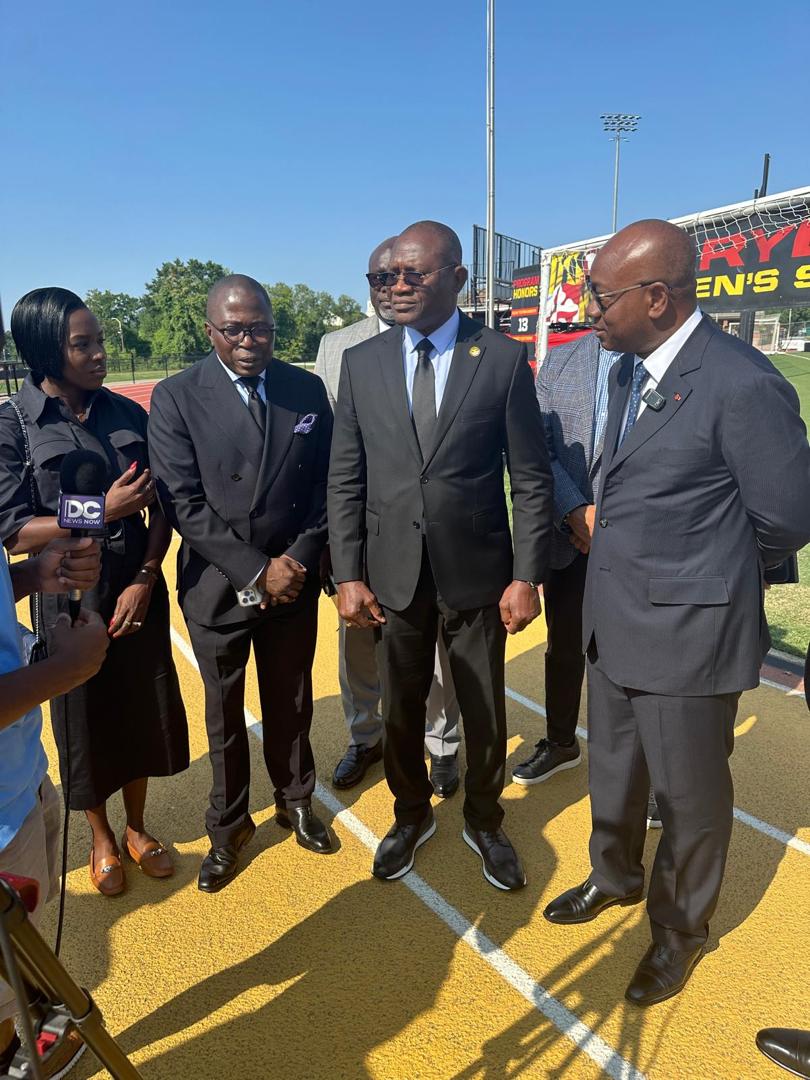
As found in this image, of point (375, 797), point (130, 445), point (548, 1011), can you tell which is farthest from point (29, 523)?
point (548, 1011)

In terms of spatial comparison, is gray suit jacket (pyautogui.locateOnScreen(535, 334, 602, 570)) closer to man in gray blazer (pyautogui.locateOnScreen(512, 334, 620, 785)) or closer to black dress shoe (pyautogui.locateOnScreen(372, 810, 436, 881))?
man in gray blazer (pyautogui.locateOnScreen(512, 334, 620, 785))

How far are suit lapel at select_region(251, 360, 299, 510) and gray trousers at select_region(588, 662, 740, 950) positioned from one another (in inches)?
62.5

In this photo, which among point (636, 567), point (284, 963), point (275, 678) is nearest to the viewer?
point (636, 567)

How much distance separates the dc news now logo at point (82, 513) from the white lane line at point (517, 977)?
216 centimetres

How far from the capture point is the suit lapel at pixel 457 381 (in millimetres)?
2844

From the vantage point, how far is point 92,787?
10.1 feet

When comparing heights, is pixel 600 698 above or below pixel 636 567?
below

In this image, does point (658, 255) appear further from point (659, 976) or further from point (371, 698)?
point (371, 698)

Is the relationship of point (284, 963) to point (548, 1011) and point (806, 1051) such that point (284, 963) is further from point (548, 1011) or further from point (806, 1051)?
point (806, 1051)

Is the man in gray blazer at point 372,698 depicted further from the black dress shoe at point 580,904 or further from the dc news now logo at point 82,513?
the dc news now logo at point 82,513

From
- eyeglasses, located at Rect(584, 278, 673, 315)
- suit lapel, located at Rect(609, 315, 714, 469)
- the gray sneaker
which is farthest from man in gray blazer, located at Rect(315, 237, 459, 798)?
suit lapel, located at Rect(609, 315, 714, 469)

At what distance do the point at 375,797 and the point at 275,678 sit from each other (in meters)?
1.08

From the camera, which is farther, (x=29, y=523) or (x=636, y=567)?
(x=29, y=523)

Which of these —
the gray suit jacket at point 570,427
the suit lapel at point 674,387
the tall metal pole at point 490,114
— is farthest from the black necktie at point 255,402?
the tall metal pole at point 490,114
